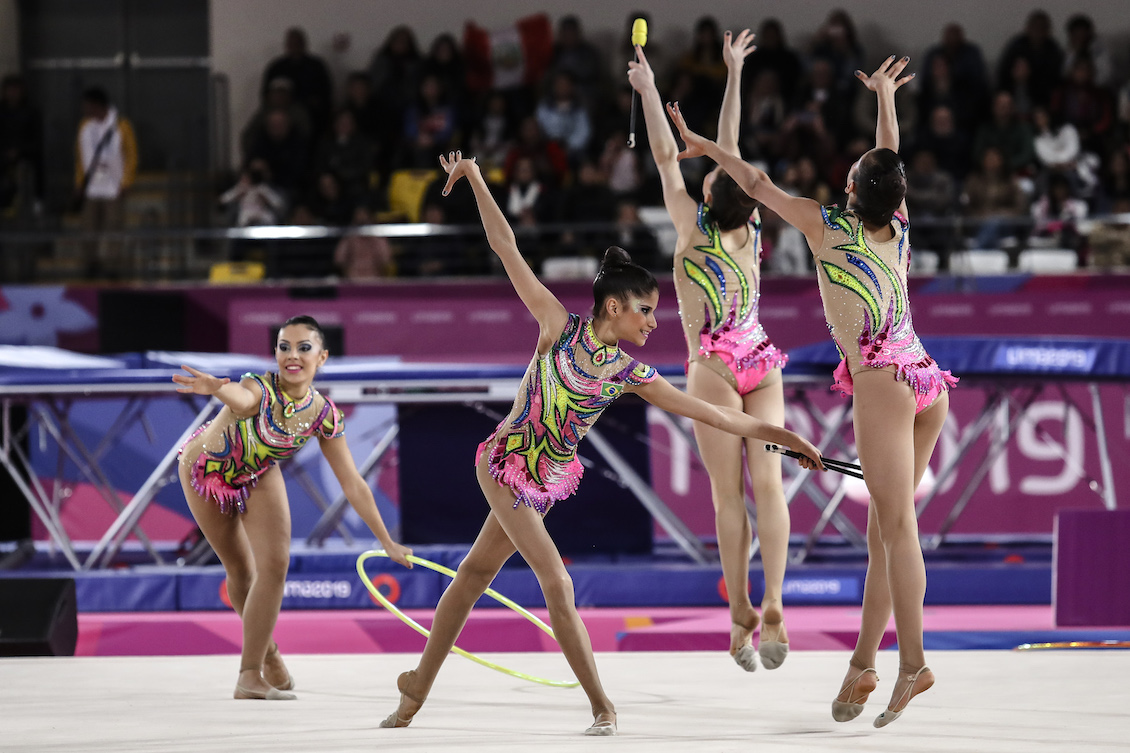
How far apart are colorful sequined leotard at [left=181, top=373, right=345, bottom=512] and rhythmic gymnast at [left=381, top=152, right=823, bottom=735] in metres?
1.04

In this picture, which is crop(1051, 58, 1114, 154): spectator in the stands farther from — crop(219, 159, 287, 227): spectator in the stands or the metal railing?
crop(219, 159, 287, 227): spectator in the stands

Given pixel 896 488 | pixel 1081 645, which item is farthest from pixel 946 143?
pixel 896 488

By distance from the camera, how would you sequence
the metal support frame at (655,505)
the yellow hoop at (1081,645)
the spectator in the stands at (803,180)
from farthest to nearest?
the spectator in the stands at (803,180) → the metal support frame at (655,505) → the yellow hoop at (1081,645)

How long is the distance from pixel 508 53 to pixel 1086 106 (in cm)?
566

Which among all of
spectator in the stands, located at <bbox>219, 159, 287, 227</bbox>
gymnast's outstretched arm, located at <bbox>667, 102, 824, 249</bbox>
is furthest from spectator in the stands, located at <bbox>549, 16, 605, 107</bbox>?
gymnast's outstretched arm, located at <bbox>667, 102, 824, 249</bbox>

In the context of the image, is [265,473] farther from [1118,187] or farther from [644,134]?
[1118,187]

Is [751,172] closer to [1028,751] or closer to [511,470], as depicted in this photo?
[511,470]

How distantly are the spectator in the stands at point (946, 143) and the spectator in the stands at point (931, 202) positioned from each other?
2.14 feet

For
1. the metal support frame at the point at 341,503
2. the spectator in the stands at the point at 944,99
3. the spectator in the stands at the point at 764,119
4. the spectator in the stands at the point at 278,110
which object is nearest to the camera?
the metal support frame at the point at 341,503

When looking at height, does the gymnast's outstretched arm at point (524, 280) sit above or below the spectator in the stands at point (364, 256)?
above

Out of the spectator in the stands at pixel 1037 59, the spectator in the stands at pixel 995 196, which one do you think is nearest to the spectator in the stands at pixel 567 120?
the spectator in the stands at pixel 995 196

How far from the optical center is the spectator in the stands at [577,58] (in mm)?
12977

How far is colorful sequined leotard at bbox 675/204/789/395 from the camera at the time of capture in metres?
4.95

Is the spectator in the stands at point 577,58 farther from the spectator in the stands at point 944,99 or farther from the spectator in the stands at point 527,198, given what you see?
the spectator in the stands at point 944,99
